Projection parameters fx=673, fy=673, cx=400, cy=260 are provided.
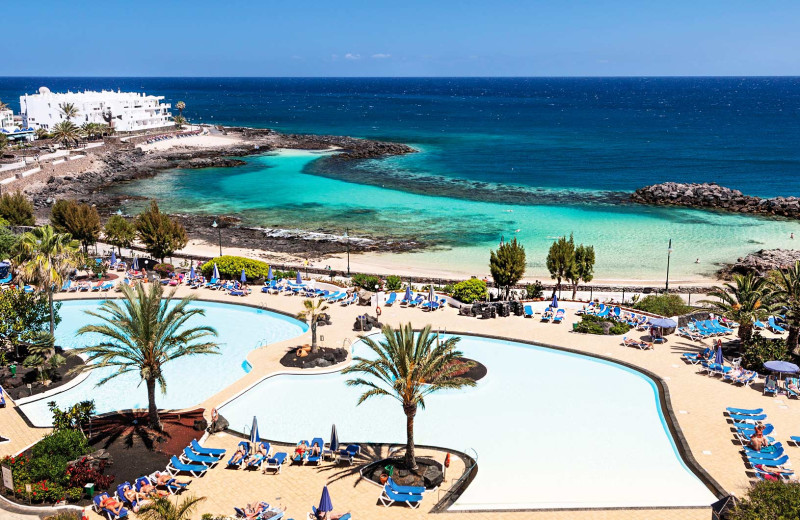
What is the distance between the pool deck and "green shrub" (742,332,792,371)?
169cm

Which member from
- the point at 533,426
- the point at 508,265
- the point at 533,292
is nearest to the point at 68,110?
the point at 508,265

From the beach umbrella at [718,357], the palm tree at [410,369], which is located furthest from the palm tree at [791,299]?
the palm tree at [410,369]

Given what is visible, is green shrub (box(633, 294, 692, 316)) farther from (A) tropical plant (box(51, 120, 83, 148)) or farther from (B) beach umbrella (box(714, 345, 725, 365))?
(A) tropical plant (box(51, 120, 83, 148))

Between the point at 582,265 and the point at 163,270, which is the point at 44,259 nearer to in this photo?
the point at 163,270

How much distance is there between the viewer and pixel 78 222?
44.0 m

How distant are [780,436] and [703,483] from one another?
4.21m

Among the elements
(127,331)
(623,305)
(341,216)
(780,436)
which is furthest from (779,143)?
(127,331)

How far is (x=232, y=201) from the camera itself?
7362cm

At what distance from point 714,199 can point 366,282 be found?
166 ft

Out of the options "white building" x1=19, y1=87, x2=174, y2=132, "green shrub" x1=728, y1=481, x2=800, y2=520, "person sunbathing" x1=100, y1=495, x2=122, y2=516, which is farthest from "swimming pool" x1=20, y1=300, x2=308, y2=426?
"white building" x1=19, y1=87, x2=174, y2=132

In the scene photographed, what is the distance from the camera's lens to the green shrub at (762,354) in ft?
86.9

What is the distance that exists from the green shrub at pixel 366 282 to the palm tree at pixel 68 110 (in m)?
90.5

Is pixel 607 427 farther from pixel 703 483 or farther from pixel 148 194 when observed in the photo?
pixel 148 194

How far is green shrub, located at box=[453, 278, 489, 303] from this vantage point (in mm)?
35969
